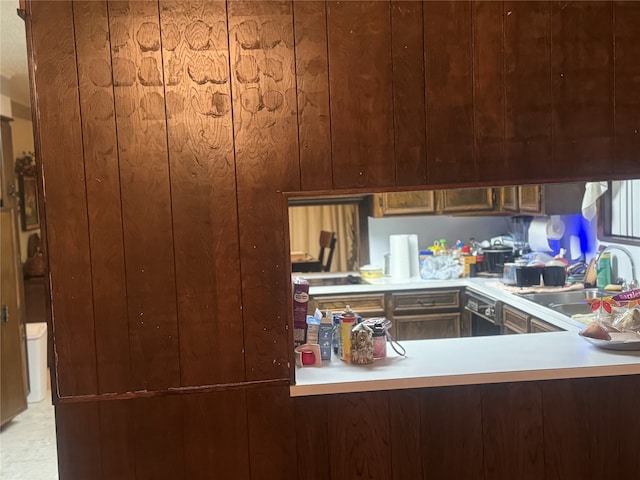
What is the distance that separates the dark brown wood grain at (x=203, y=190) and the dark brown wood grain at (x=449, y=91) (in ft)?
2.21

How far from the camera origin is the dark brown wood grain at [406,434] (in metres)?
2.15

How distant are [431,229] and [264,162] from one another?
3006 mm

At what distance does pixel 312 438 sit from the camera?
2.13 meters

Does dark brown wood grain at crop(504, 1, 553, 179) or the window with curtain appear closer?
dark brown wood grain at crop(504, 1, 553, 179)

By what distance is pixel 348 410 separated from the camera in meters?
2.14

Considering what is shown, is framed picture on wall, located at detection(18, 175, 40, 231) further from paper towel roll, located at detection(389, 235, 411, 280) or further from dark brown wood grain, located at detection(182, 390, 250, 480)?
dark brown wood grain, located at detection(182, 390, 250, 480)

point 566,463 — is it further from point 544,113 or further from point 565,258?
point 565,258

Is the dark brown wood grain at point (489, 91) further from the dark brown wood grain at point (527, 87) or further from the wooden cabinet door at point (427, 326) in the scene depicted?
the wooden cabinet door at point (427, 326)

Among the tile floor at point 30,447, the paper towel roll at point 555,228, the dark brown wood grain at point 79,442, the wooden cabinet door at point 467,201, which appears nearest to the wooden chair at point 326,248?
the wooden cabinet door at point 467,201

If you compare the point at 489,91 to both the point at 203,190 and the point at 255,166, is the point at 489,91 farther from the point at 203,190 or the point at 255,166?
the point at 203,190

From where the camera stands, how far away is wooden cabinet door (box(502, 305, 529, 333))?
3.40 m

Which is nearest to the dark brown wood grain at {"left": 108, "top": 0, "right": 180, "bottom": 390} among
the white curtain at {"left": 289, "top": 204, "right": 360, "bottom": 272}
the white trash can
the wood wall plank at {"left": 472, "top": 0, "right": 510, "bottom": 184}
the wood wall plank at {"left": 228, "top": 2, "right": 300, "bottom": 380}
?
the wood wall plank at {"left": 228, "top": 2, "right": 300, "bottom": 380}

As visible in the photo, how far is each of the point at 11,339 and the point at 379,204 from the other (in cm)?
275

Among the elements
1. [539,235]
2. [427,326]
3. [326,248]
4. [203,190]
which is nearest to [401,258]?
[427,326]
